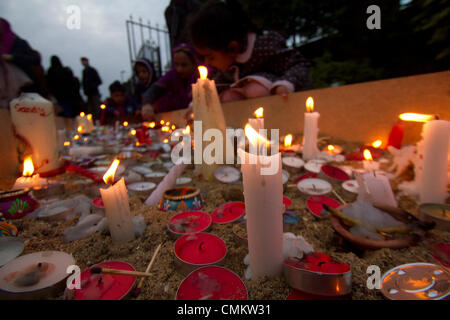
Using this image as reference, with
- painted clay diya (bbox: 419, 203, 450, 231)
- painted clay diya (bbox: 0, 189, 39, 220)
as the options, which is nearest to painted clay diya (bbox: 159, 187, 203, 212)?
painted clay diya (bbox: 0, 189, 39, 220)

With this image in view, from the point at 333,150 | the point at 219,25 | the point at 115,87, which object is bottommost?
the point at 333,150

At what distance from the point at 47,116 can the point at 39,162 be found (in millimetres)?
406

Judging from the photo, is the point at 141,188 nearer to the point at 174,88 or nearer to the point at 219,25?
the point at 219,25

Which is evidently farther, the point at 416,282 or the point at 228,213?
the point at 228,213

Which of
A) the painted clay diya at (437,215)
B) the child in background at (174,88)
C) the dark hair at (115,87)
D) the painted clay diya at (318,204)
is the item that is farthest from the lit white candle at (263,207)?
the dark hair at (115,87)

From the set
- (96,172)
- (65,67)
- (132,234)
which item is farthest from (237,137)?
(65,67)

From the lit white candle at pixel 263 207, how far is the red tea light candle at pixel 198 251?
18cm

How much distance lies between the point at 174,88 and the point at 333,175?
19.6 ft

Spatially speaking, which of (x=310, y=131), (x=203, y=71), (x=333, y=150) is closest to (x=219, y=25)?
(x=203, y=71)

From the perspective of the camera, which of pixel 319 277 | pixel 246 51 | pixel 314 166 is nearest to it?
pixel 319 277

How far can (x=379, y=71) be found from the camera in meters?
5.19

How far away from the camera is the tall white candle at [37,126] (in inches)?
70.7

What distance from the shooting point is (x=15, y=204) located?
4.20 feet
